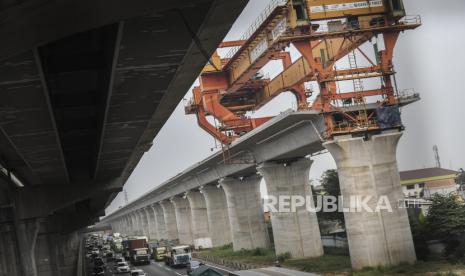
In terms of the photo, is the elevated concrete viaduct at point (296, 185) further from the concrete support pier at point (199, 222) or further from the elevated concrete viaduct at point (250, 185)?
the concrete support pier at point (199, 222)

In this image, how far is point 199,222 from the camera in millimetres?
92562

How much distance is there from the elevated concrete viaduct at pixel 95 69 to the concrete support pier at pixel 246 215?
4118 centimetres

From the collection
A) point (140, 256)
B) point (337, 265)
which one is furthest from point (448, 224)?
point (140, 256)

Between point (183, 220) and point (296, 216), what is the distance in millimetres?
59701

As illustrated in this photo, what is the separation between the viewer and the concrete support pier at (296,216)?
53062mm

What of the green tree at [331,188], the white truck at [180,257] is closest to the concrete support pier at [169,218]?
the green tree at [331,188]

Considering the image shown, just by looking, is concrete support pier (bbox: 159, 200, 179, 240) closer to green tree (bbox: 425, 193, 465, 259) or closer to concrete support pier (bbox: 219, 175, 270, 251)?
concrete support pier (bbox: 219, 175, 270, 251)

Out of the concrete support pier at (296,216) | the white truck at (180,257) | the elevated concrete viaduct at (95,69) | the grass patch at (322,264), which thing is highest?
the elevated concrete viaduct at (95,69)

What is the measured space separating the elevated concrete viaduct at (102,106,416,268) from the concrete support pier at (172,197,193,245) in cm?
1519

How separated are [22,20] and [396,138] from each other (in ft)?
120

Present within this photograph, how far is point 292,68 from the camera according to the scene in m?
56.6

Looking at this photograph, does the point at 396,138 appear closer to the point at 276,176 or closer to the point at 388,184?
the point at 388,184

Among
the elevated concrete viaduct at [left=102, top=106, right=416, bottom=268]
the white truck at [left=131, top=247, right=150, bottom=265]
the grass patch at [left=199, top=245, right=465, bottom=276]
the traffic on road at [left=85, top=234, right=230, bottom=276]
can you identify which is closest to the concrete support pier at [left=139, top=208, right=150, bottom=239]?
the elevated concrete viaduct at [left=102, top=106, right=416, bottom=268]

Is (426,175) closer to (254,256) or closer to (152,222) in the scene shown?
(152,222)
